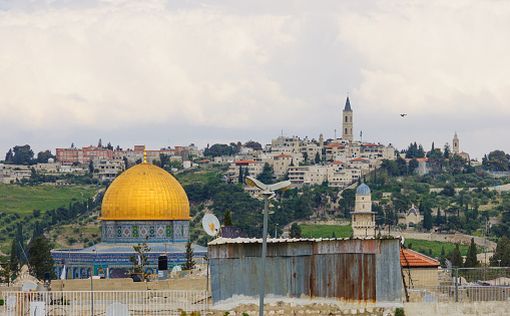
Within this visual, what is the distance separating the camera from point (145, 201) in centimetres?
7894

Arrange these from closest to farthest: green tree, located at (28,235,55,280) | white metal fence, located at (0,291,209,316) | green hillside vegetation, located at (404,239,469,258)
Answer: white metal fence, located at (0,291,209,316) < green tree, located at (28,235,55,280) < green hillside vegetation, located at (404,239,469,258)

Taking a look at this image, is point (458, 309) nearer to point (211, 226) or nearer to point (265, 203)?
point (265, 203)

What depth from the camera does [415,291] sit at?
1227 inches

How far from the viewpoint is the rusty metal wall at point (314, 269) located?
1141 inches

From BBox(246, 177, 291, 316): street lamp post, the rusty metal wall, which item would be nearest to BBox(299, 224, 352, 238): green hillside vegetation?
the rusty metal wall

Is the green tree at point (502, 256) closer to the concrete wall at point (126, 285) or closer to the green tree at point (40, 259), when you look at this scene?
the green tree at point (40, 259)

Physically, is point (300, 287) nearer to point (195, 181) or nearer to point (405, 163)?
point (195, 181)

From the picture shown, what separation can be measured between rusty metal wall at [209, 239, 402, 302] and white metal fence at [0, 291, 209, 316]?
914 millimetres

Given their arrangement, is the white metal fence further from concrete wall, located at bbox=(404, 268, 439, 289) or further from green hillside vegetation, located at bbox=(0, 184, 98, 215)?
green hillside vegetation, located at bbox=(0, 184, 98, 215)

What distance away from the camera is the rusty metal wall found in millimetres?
28984

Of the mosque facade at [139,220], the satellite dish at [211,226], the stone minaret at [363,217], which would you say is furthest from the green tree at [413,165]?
the satellite dish at [211,226]

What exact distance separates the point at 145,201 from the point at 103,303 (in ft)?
155

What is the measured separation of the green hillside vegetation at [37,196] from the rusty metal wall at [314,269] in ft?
381

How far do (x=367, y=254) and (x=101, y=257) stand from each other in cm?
4914
